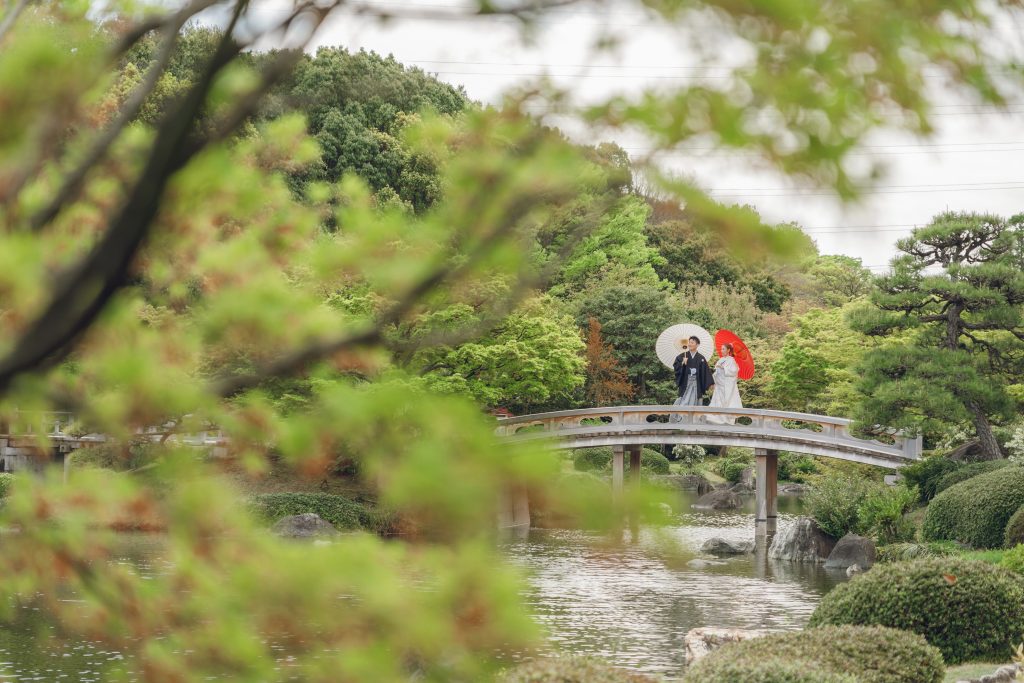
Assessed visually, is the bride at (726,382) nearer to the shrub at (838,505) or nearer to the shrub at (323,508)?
the shrub at (838,505)

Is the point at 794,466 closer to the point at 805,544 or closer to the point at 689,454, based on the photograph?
the point at 689,454

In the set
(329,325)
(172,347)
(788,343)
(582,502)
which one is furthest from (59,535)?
(788,343)

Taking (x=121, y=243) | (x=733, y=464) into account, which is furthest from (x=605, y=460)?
(x=121, y=243)

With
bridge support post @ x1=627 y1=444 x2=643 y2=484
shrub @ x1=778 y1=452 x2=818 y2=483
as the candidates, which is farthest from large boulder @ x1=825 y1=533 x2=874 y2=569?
shrub @ x1=778 y1=452 x2=818 y2=483

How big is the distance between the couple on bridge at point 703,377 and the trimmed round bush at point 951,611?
70.1ft

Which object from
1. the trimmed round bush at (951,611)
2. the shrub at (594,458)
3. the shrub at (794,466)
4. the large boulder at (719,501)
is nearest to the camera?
the trimmed round bush at (951,611)

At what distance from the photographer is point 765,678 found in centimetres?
757

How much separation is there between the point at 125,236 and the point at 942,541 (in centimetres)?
1954

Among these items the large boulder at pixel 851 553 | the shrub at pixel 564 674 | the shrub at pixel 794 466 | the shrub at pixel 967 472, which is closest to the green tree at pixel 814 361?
the shrub at pixel 794 466

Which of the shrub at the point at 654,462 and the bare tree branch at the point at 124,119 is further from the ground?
the bare tree branch at the point at 124,119

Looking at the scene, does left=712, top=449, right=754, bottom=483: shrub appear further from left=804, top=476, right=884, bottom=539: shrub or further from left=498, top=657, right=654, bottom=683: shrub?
left=498, top=657, right=654, bottom=683: shrub

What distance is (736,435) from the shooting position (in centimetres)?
2925

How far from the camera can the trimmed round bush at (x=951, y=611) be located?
10.5 meters

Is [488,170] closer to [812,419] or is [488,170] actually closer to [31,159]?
[31,159]
